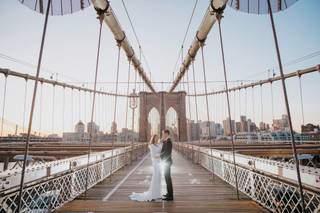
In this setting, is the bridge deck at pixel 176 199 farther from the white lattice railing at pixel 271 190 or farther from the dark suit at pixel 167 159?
the dark suit at pixel 167 159

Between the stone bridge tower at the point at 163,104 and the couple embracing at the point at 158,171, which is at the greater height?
the stone bridge tower at the point at 163,104

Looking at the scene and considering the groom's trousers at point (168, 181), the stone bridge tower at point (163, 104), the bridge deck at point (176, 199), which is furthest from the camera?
the stone bridge tower at point (163, 104)

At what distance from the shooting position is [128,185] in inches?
219

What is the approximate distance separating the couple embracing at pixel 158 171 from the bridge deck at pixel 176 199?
21 cm

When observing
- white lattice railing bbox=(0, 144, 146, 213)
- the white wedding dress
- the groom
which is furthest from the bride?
white lattice railing bbox=(0, 144, 146, 213)

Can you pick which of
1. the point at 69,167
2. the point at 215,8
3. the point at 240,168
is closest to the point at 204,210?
the point at 240,168

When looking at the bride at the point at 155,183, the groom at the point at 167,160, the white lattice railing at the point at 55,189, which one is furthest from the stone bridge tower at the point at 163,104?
the groom at the point at 167,160

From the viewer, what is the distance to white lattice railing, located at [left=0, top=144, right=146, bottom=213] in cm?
262

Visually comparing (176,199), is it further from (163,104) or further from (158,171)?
(163,104)

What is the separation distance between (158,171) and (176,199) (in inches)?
27.7

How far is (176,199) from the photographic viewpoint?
4238 millimetres

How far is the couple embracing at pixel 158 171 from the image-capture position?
13.5ft

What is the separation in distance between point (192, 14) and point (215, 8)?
4241 mm

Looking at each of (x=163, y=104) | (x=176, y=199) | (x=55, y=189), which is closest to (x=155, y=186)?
(x=176, y=199)
